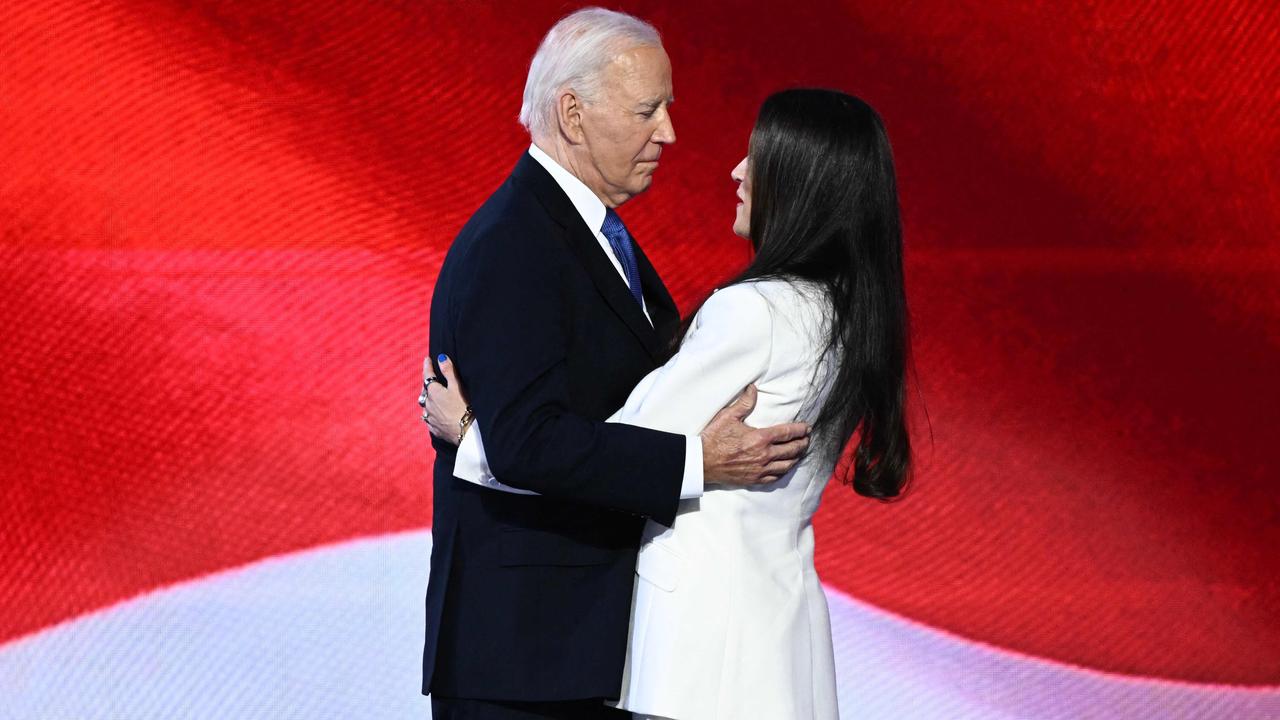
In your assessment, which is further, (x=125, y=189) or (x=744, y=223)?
(x=125, y=189)

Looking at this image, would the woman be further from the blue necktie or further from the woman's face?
the blue necktie

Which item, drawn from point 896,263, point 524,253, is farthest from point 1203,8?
point 524,253

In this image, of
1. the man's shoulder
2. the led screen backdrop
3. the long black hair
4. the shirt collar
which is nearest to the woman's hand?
the man's shoulder

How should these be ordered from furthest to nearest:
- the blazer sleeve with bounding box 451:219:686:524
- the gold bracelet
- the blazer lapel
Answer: the blazer lapel < the gold bracelet < the blazer sleeve with bounding box 451:219:686:524

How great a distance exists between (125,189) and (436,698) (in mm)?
1820

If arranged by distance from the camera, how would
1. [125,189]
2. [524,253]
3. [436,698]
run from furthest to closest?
[125,189] → [436,698] → [524,253]

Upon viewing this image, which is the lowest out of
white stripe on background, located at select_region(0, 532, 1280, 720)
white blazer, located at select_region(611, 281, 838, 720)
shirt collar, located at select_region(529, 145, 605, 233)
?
white stripe on background, located at select_region(0, 532, 1280, 720)

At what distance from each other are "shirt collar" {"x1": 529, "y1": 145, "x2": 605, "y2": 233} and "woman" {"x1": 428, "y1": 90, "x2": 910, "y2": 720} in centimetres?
21

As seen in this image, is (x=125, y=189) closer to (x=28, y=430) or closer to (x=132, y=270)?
(x=132, y=270)

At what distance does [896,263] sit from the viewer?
1889mm

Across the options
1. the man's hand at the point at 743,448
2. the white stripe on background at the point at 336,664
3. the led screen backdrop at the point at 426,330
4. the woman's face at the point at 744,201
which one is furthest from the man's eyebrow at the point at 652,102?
the white stripe on background at the point at 336,664

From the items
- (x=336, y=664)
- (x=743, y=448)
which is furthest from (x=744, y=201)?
(x=336, y=664)

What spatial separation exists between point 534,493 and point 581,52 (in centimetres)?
64

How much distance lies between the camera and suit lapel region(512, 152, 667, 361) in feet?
5.92
